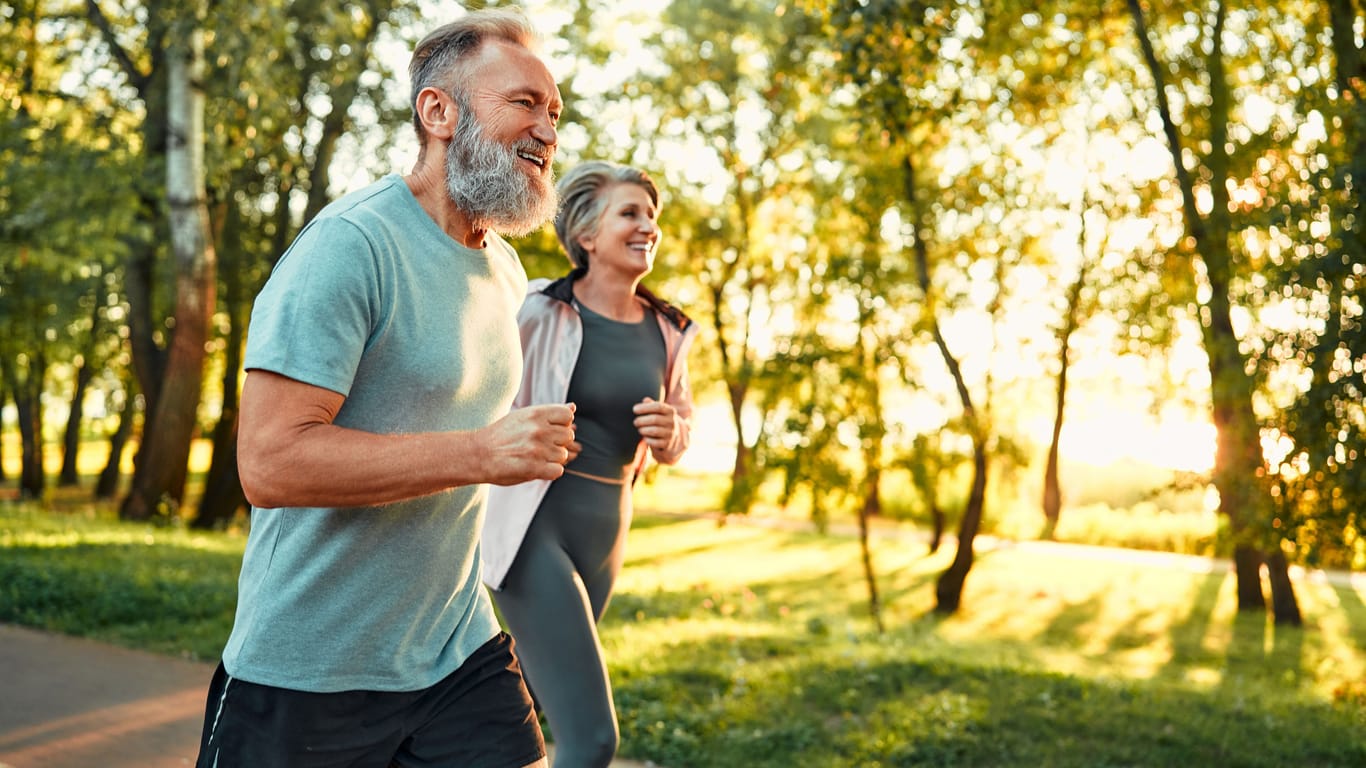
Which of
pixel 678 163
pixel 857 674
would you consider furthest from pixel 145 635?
pixel 678 163

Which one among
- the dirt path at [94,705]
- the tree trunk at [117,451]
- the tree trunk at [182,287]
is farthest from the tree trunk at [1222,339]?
the tree trunk at [117,451]

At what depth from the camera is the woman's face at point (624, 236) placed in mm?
4047

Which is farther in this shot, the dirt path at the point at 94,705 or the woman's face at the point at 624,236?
the dirt path at the point at 94,705

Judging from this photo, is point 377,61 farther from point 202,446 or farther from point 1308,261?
point 202,446

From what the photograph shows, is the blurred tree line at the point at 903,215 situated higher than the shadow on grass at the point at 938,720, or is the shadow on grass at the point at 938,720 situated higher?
the blurred tree line at the point at 903,215

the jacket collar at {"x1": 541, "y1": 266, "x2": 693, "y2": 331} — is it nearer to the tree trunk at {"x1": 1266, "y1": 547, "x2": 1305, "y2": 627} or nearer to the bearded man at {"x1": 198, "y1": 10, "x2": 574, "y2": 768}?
the bearded man at {"x1": 198, "y1": 10, "x2": 574, "y2": 768}

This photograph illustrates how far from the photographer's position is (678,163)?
28.9m

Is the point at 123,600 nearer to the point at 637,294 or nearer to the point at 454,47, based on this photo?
the point at 637,294

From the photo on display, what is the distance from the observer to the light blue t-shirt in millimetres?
1877

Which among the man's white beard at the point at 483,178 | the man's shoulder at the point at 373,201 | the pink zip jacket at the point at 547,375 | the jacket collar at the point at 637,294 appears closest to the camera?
the man's shoulder at the point at 373,201

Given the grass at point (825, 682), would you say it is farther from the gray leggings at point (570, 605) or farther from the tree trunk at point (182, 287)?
the gray leggings at point (570, 605)

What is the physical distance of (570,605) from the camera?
137 inches

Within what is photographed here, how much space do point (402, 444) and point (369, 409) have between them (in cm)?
14

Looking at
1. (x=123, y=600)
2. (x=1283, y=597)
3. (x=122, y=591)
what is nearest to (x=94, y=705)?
(x=123, y=600)
